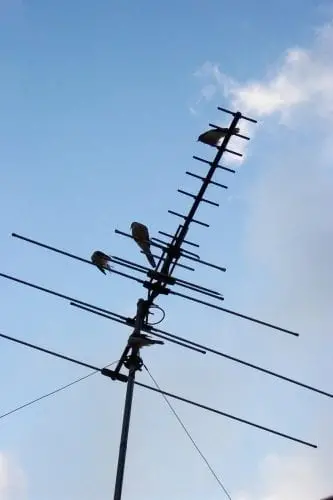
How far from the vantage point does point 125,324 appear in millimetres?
7613

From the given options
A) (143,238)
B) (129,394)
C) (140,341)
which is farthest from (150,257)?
(129,394)

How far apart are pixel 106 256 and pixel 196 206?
139 cm

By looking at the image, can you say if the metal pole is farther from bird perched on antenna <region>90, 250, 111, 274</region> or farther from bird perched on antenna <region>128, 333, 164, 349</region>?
bird perched on antenna <region>90, 250, 111, 274</region>

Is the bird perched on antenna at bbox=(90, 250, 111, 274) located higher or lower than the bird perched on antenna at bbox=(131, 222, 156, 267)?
lower

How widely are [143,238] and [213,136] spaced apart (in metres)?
1.66

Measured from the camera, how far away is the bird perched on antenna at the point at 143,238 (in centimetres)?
815

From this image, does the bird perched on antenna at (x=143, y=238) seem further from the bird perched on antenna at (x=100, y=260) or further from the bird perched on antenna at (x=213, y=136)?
the bird perched on antenna at (x=213, y=136)

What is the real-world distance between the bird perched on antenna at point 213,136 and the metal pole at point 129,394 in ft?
7.75

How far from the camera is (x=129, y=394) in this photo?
6512 millimetres

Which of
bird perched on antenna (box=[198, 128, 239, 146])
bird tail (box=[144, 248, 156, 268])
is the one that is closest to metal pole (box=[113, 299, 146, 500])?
bird tail (box=[144, 248, 156, 268])

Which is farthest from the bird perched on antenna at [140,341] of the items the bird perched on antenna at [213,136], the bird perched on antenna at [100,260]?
the bird perched on antenna at [213,136]

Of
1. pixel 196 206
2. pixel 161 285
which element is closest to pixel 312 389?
pixel 161 285

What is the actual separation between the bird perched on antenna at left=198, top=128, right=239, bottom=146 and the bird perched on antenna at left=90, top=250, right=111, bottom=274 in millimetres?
2013

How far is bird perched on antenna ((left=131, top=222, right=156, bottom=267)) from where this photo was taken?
8.15 m
